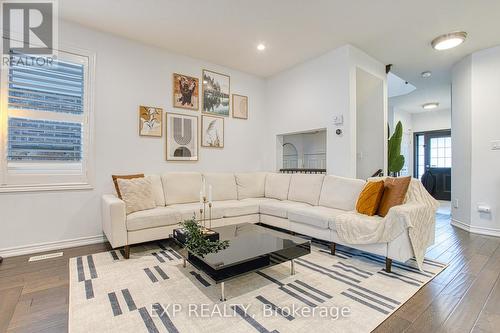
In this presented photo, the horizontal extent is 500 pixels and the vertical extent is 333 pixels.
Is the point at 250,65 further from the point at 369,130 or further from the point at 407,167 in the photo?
the point at 407,167

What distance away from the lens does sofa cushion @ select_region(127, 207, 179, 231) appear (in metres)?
2.76

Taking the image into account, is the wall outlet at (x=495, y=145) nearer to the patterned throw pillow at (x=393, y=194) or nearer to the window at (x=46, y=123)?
the patterned throw pillow at (x=393, y=194)

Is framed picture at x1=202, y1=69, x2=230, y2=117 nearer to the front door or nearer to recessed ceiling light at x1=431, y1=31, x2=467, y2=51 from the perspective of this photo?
recessed ceiling light at x1=431, y1=31, x2=467, y2=51

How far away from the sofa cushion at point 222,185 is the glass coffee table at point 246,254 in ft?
4.62

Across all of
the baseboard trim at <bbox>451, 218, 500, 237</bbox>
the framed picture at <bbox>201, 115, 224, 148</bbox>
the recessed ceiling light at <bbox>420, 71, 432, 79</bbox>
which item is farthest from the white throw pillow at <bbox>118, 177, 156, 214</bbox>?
the recessed ceiling light at <bbox>420, 71, 432, 79</bbox>

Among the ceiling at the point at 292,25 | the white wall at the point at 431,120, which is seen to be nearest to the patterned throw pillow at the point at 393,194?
the ceiling at the point at 292,25

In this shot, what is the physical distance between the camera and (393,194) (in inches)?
104

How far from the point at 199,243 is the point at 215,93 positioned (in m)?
3.10

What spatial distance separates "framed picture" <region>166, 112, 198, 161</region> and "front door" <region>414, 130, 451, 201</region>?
7338mm

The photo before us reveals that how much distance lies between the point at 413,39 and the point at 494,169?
237cm

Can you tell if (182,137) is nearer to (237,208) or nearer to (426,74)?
(237,208)

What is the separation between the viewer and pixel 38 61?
3004 millimetres

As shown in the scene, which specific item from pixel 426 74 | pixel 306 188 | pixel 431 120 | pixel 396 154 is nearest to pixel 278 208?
pixel 306 188

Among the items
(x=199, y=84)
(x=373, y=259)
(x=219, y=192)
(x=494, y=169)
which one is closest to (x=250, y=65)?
(x=199, y=84)
